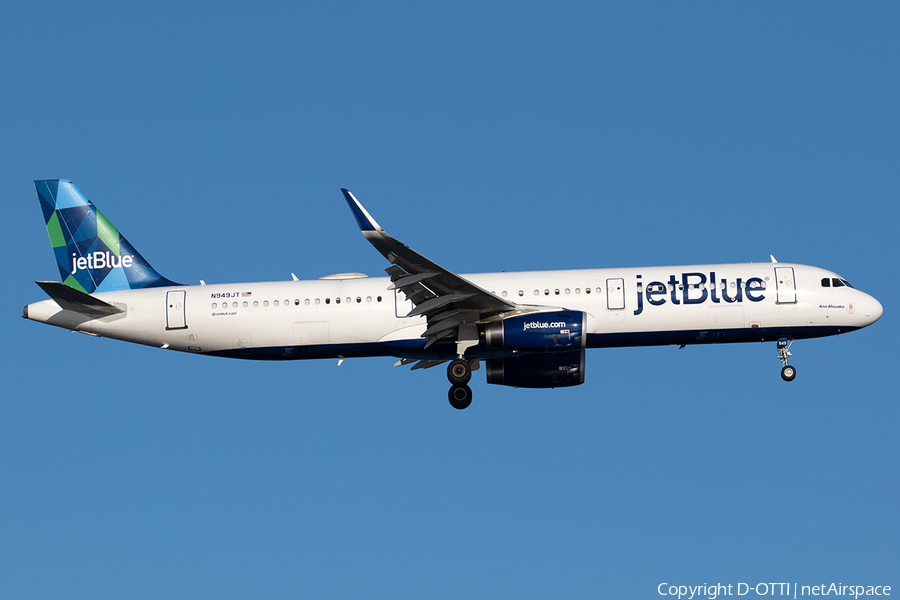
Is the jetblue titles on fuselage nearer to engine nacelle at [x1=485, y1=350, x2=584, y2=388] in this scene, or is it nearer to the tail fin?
engine nacelle at [x1=485, y1=350, x2=584, y2=388]

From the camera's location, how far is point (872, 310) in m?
37.4

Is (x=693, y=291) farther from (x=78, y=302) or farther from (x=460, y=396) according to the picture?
(x=78, y=302)

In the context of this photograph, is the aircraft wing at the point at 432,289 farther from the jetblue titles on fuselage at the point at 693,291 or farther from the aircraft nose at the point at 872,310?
the aircraft nose at the point at 872,310

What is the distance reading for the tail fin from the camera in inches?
1560

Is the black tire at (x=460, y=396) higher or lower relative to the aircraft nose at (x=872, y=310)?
lower

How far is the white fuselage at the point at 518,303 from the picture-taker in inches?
1441

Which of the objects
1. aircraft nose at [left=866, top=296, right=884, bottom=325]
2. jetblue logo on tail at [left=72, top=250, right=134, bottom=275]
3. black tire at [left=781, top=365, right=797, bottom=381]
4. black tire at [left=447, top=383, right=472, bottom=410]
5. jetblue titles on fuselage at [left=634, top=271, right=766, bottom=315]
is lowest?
black tire at [left=447, top=383, right=472, bottom=410]

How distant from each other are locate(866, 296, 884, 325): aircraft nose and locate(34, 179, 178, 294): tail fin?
1049 inches

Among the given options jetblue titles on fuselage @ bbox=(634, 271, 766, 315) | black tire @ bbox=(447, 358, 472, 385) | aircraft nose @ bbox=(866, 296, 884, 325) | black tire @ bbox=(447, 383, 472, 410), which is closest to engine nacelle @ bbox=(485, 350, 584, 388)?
black tire @ bbox=(447, 383, 472, 410)

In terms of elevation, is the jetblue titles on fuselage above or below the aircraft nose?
above

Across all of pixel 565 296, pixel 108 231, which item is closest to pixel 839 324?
pixel 565 296

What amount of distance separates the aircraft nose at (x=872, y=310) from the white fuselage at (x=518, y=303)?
0.17ft

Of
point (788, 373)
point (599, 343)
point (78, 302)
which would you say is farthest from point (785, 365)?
point (78, 302)

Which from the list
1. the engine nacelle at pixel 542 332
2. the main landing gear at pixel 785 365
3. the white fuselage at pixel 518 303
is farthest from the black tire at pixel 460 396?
the main landing gear at pixel 785 365
